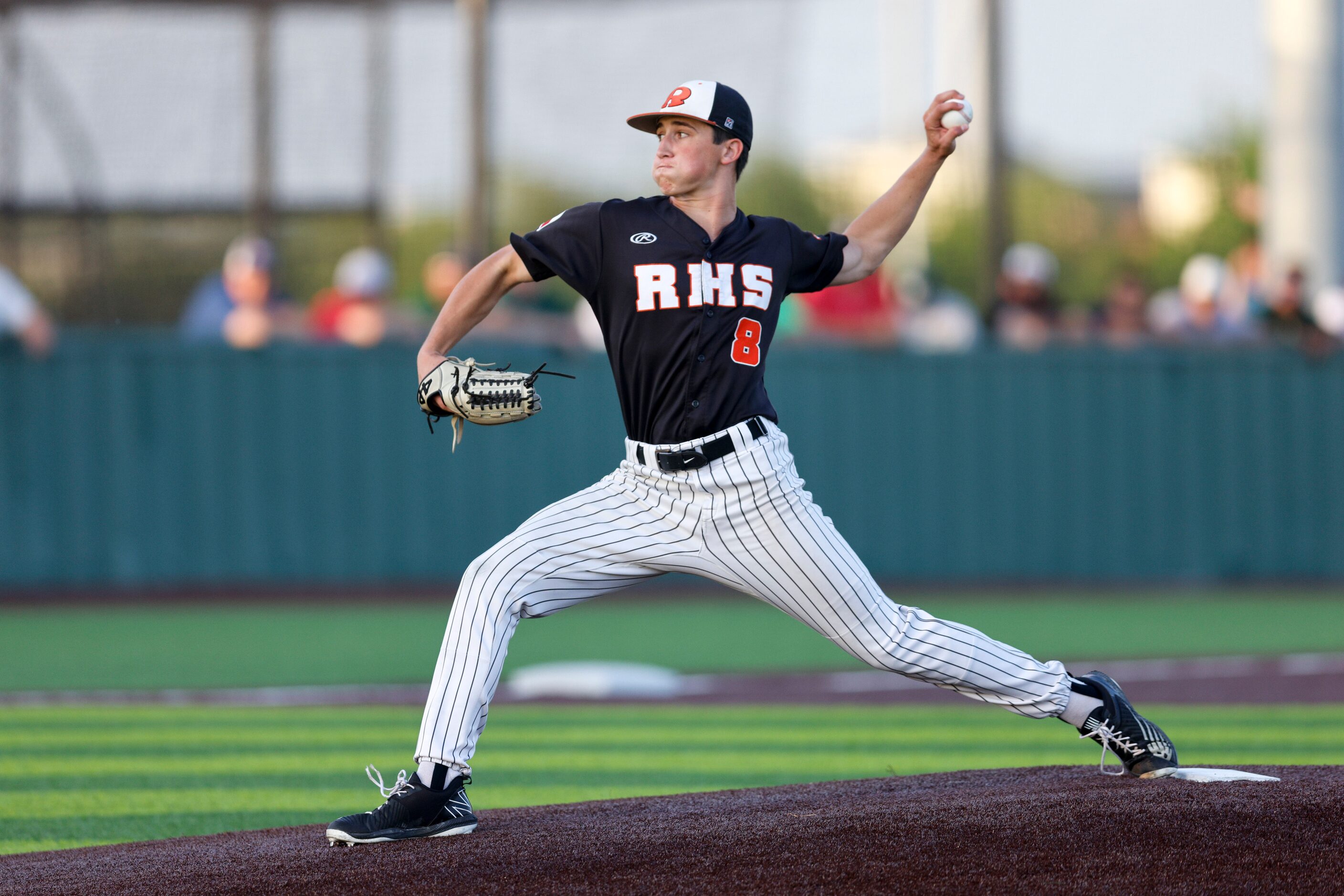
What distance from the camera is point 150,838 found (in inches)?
184

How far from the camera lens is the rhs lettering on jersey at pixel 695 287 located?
13.9 feet

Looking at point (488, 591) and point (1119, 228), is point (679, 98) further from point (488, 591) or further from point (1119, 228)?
point (1119, 228)

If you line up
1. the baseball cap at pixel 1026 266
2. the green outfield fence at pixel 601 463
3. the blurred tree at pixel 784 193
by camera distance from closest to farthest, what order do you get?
the green outfield fence at pixel 601 463
the baseball cap at pixel 1026 266
the blurred tree at pixel 784 193

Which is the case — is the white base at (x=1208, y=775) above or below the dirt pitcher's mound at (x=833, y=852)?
below

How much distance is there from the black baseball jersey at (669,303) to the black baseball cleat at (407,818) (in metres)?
1.02

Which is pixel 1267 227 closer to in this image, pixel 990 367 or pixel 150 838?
pixel 990 367

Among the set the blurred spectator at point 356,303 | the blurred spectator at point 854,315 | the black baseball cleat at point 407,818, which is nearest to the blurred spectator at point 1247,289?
the blurred spectator at point 854,315

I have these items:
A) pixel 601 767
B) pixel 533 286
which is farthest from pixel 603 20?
pixel 601 767

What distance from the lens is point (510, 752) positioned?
6.27 metres

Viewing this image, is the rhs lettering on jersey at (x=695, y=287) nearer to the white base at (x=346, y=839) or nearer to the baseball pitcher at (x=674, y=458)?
the baseball pitcher at (x=674, y=458)

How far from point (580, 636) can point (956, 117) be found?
631 centimetres

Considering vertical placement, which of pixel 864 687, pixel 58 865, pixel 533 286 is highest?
pixel 533 286

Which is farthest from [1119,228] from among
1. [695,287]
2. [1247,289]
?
[695,287]

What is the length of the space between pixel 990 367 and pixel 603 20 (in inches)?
163
